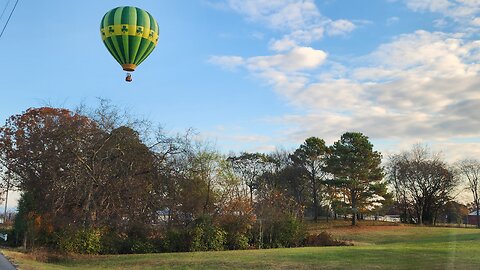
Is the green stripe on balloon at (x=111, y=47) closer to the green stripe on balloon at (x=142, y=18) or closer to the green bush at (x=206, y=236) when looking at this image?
the green stripe on balloon at (x=142, y=18)

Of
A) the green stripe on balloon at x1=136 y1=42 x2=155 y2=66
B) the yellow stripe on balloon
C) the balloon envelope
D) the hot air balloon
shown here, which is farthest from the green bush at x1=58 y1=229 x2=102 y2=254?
the yellow stripe on balloon

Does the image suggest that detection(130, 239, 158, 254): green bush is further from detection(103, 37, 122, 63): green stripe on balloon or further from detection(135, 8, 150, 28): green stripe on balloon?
detection(135, 8, 150, 28): green stripe on balloon

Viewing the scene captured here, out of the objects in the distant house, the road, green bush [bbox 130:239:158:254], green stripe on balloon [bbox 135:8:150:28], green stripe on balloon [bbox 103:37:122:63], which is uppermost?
green stripe on balloon [bbox 135:8:150:28]

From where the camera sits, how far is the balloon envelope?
19.7m

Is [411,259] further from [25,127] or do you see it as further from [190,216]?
[25,127]

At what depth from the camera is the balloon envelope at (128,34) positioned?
19672 millimetres

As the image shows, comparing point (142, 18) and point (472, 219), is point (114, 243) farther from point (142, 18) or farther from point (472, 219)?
point (472, 219)

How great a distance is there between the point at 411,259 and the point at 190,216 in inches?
700

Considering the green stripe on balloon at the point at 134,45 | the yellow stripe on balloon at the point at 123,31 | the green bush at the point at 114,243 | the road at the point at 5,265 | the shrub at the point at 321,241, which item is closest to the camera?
the road at the point at 5,265

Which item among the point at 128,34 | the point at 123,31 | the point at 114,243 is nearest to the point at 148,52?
the point at 128,34

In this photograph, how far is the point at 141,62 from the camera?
2136 centimetres

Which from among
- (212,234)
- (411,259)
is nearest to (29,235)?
(212,234)

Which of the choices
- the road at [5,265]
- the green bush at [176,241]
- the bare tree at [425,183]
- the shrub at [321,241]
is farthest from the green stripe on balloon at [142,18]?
the bare tree at [425,183]

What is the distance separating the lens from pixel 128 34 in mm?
19703
